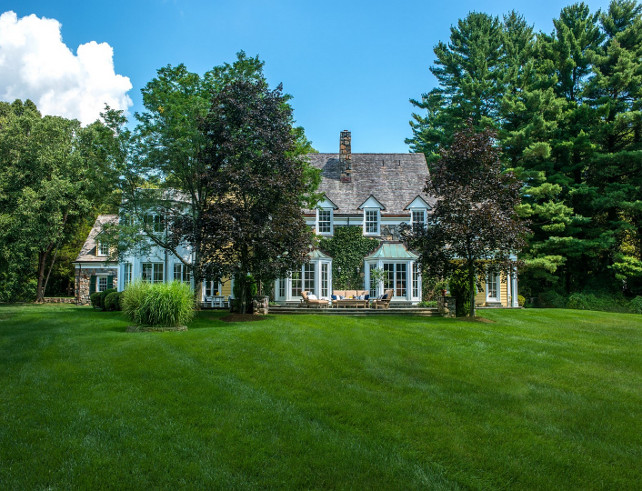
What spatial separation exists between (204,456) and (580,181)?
3238cm

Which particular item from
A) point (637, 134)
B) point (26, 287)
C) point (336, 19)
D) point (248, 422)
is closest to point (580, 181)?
point (637, 134)

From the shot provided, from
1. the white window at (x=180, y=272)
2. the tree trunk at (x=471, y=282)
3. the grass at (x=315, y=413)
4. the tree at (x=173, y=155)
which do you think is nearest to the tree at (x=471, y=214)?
the tree trunk at (x=471, y=282)

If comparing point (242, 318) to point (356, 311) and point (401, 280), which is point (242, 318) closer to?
point (356, 311)

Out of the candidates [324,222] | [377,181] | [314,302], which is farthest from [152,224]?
[377,181]

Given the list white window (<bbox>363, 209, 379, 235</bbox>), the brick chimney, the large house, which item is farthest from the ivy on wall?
the brick chimney

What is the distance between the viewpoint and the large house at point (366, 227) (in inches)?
931

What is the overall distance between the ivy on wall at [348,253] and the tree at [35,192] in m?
14.3

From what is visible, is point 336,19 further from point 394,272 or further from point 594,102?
point 594,102

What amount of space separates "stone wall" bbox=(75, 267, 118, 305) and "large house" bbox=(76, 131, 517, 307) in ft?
22.4

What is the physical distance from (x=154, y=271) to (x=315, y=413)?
69.2 feet

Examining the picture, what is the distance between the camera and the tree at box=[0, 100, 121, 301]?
1121 inches

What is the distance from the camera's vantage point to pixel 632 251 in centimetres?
2998

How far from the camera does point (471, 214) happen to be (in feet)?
53.6

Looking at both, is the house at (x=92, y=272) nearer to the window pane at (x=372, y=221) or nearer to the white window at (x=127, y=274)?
the white window at (x=127, y=274)
